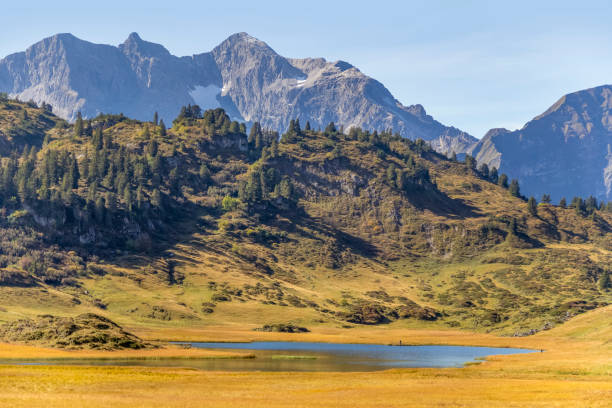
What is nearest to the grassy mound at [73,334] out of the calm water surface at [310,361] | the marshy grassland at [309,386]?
the marshy grassland at [309,386]

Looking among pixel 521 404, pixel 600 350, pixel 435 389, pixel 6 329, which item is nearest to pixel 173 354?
pixel 6 329

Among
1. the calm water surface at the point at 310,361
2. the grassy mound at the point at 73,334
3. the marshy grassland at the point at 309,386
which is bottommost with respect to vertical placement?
the calm water surface at the point at 310,361

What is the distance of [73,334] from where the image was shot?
11356cm

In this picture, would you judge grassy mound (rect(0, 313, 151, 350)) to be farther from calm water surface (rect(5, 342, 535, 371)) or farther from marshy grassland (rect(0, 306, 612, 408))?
calm water surface (rect(5, 342, 535, 371))

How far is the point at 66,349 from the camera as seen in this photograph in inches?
4259

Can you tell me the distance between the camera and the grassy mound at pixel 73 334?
111062 millimetres

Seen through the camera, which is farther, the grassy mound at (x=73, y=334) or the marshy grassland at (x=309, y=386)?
the grassy mound at (x=73, y=334)

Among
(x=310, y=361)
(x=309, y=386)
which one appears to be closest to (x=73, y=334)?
(x=310, y=361)

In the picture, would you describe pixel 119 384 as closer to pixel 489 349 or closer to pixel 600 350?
pixel 600 350

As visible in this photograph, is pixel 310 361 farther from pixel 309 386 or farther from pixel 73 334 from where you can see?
pixel 73 334

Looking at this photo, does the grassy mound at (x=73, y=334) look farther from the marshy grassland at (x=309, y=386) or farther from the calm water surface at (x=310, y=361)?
the calm water surface at (x=310, y=361)

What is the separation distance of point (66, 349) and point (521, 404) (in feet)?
254

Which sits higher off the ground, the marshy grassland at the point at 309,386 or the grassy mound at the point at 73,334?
the marshy grassland at the point at 309,386

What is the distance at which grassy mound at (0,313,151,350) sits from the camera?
111 meters
